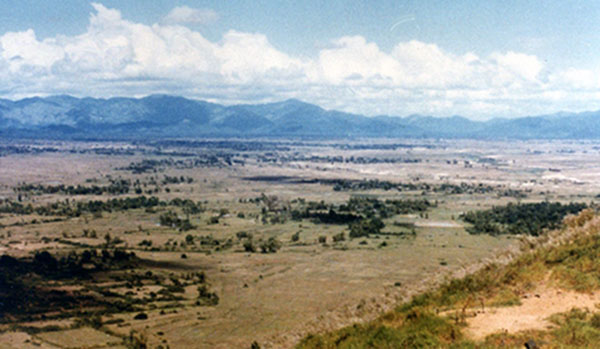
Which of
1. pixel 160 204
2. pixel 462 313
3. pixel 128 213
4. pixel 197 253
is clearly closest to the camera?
pixel 462 313

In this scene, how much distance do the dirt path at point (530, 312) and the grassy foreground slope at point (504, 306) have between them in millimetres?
141

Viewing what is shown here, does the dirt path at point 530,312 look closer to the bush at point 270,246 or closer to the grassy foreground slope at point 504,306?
the grassy foreground slope at point 504,306

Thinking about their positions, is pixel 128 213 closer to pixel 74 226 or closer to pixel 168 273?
pixel 74 226

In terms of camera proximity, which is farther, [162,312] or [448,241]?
[448,241]

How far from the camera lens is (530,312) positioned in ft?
62.5

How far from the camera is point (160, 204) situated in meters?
136

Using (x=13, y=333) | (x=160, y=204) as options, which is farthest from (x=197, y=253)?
(x=160, y=204)

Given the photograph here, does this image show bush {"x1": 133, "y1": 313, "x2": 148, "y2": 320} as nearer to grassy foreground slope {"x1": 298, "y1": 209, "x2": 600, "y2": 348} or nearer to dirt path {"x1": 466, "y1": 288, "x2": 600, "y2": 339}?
grassy foreground slope {"x1": 298, "y1": 209, "x2": 600, "y2": 348}

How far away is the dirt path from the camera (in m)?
17.7

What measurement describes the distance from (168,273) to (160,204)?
67.2 meters

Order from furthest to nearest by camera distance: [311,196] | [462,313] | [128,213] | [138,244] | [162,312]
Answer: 1. [311,196]
2. [128,213]
3. [138,244]
4. [162,312]
5. [462,313]

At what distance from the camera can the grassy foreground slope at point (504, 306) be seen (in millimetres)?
16844

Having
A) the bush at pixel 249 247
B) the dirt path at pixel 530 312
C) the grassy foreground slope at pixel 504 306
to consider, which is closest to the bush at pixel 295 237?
the bush at pixel 249 247

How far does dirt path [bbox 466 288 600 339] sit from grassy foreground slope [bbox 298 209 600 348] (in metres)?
0.14
